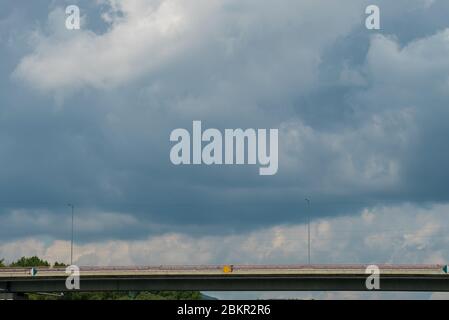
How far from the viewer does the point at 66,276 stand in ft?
437

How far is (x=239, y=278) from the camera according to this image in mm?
125375

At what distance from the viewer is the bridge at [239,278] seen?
119 metres

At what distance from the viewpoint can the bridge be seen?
119m

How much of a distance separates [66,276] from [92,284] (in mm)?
5630

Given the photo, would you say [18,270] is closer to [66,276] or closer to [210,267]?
[66,276]
